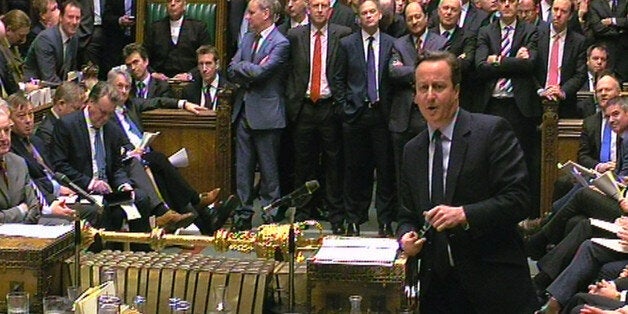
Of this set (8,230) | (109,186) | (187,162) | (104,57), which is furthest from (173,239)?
(104,57)

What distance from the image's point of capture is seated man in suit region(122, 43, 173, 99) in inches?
348

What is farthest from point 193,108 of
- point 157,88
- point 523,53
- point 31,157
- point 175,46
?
point 523,53

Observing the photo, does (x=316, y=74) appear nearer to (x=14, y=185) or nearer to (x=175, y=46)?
(x=175, y=46)

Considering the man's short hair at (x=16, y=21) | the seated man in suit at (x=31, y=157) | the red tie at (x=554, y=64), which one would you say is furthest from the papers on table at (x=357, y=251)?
the man's short hair at (x=16, y=21)

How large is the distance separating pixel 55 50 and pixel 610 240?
16.5 feet

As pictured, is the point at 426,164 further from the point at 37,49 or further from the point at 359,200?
the point at 37,49

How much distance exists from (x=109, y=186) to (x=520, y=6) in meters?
3.37

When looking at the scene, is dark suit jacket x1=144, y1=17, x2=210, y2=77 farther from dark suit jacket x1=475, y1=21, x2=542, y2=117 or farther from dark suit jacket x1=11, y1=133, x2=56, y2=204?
dark suit jacket x1=11, y1=133, x2=56, y2=204

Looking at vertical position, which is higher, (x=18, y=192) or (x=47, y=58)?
(x=47, y=58)

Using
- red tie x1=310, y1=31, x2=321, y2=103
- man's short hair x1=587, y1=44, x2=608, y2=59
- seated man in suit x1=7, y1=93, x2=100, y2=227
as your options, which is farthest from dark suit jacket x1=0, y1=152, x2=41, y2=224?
man's short hair x1=587, y1=44, x2=608, y2=59

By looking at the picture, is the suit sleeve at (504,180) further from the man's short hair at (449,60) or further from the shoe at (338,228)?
the shoe at (338,228)

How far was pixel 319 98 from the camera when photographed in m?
8.55

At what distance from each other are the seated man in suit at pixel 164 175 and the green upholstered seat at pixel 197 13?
181cm

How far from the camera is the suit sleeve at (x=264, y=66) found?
334 inches
